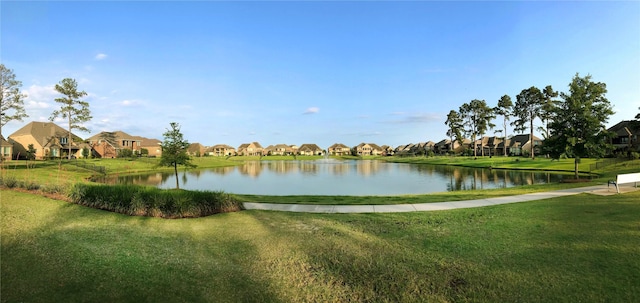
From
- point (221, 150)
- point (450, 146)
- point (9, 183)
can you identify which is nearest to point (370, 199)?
point (9, 183)

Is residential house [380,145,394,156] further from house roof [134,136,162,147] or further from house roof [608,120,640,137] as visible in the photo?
house roof [134,136,162,147]

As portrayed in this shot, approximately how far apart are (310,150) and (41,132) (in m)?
127

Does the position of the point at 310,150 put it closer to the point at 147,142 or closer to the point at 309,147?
the point at 309,147

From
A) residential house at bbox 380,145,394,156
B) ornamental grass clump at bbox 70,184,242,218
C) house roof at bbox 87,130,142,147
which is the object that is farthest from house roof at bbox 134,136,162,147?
residential house at bbox 380,145,394,156

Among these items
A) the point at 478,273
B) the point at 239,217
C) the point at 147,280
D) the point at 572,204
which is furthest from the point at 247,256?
the point at 572,204

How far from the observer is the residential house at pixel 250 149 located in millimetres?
160500

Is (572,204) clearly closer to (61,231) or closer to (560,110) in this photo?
(61,231)

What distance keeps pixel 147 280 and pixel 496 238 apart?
25.0 ft

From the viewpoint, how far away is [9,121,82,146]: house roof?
183 ft

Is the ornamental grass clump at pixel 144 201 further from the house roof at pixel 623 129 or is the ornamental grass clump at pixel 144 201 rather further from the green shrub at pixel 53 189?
the house roof at pixel 623 129

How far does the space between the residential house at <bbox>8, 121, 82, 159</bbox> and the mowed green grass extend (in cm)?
6145

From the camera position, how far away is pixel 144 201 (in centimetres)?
994

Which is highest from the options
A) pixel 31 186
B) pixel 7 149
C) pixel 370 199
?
pixel 7 149

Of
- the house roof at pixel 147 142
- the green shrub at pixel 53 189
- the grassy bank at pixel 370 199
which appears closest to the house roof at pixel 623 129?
the grassy bank at pixel 370 199
